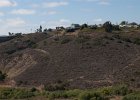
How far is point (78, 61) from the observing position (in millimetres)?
65812

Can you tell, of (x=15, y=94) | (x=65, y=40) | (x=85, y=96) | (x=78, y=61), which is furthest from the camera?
(x=65, y=40)

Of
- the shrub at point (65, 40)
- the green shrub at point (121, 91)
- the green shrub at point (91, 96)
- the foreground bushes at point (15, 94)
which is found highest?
the shrub at point (65, 40)

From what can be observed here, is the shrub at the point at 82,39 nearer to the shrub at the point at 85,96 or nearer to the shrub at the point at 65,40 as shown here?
the shrub at the point at 65,40

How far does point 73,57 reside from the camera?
224 ft

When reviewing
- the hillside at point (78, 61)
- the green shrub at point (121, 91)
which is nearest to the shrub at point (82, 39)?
the hillside at point (78, 61)

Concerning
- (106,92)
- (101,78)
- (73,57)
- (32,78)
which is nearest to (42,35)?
(73,57)

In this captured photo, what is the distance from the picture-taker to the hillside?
5594cm

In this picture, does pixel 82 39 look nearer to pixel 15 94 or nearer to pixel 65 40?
pixel 65 40

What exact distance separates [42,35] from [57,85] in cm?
4741

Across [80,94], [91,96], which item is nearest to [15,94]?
[80,94]

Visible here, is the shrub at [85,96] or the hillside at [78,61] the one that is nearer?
the shrub at [85,96]

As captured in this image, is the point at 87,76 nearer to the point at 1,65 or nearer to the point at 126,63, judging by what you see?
the point at 126,63

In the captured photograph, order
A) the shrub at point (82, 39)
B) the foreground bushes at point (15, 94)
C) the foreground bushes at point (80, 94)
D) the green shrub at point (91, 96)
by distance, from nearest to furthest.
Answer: the green shrub at point (91, 96) → the foreground bushes at point (80, 94) → the foreground bushes at point (15, 94) → the shrub at point (82, 39)

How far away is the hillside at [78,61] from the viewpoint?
55.9 metres
